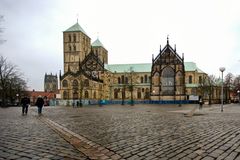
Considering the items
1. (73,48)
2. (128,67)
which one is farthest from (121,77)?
(73,48)

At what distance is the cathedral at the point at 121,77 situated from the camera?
315 feet

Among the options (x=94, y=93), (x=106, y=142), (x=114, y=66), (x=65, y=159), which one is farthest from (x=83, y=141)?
(x=114, y=66)

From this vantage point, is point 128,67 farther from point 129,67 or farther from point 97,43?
point 97,43

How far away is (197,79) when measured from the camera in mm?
113938

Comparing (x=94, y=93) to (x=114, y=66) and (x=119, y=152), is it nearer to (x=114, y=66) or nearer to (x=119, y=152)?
(x=114, y=66)

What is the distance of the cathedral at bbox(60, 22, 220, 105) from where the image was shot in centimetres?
9594

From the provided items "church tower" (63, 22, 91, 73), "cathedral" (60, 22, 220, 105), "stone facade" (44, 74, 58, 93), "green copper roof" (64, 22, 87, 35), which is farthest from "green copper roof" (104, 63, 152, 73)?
"stone facade" (44, 74, 58, 93)

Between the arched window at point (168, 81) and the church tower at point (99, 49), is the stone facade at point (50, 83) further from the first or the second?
the arched window at point (168, 81)

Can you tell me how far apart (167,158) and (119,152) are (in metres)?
1.30

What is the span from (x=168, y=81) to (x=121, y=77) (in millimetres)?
26051

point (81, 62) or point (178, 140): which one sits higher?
point (81, 62)

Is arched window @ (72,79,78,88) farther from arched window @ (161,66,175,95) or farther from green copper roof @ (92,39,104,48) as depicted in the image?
green copper roof @ (92,39,104,48)

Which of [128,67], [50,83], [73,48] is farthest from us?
[50,83]

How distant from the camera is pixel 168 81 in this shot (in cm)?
10319
